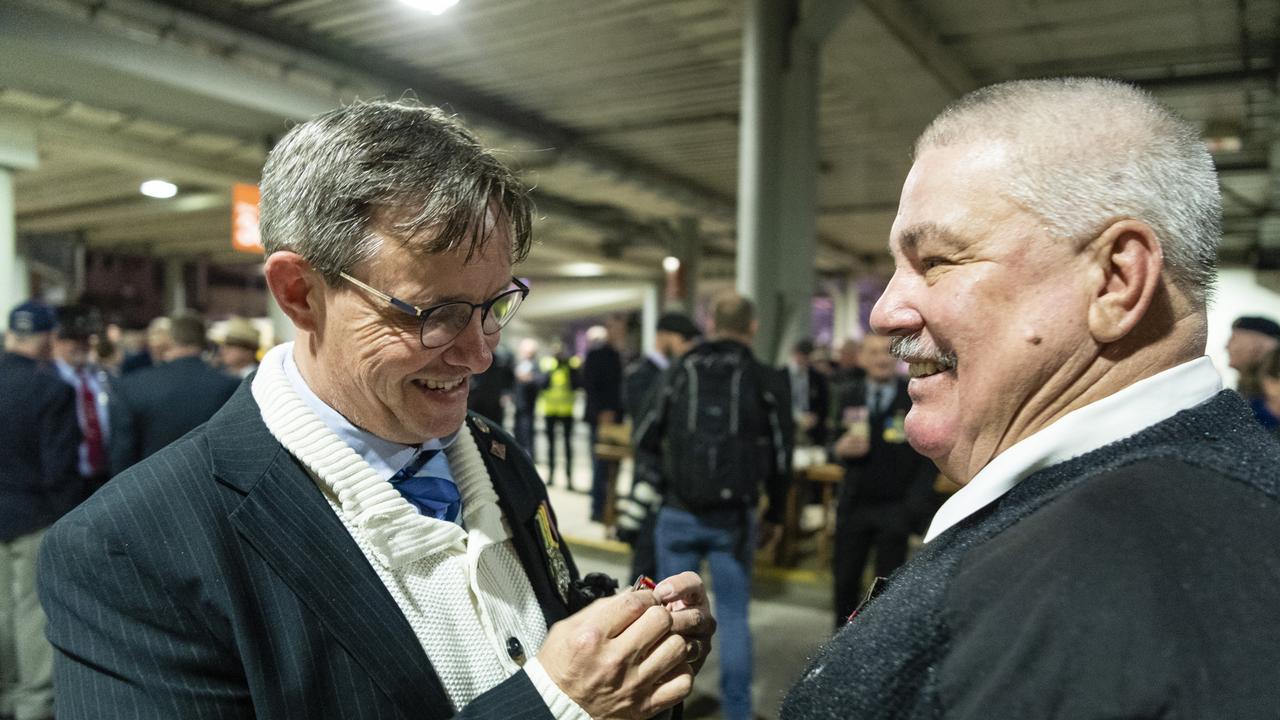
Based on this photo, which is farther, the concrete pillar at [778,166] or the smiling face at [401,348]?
the concrete pillar at [778,166]

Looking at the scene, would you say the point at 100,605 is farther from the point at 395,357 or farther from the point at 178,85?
the point at 178,85

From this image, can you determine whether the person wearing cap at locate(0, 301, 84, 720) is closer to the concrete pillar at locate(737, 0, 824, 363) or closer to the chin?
the chin

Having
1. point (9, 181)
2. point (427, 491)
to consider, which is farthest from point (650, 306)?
point (427, 491)

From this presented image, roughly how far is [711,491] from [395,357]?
7.62 feet

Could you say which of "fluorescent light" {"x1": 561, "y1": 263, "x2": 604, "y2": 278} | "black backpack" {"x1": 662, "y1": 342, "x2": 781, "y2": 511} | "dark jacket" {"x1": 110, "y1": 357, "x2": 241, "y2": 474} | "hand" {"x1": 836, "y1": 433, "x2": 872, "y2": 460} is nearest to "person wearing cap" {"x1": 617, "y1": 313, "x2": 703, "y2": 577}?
"black backpack" {"x1": 662, "y1": 342, "x2": 781, "y2": 511}

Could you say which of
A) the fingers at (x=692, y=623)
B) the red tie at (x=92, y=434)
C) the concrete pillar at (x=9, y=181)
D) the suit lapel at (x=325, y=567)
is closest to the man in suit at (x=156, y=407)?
the red tie at (x=92, y=434)

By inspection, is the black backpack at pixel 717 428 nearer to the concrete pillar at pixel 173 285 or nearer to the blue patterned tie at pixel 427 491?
the blue patterned tie at pixel 427 491

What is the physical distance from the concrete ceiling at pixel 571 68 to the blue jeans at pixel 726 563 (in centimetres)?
199

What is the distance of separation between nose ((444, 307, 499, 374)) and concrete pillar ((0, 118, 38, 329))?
275 inches

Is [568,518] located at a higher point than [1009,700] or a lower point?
lower

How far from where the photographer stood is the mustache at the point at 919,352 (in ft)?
2.89

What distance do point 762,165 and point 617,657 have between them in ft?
16.2

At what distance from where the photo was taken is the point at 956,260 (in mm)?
846

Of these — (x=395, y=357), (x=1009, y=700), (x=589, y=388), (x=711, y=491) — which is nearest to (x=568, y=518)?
(x=589, y=388)
